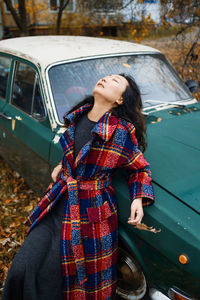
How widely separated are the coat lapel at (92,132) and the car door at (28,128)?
68 centimetres

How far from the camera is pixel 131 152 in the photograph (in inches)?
78.7

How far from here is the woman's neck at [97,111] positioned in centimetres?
205

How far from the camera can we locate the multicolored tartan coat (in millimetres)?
1964

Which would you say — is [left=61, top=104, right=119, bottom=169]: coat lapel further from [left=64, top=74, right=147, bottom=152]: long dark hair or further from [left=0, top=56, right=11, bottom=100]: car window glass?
[left=0, top=56, right=11, bottom=100]: car window glass

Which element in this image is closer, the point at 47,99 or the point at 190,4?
the point at 47,99

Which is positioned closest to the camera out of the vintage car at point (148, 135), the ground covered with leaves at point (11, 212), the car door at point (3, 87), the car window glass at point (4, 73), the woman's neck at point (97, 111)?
the vintage car at point (148, 135)

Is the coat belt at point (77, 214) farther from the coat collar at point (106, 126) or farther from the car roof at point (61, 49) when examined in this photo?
the car roof at point (61, 49)

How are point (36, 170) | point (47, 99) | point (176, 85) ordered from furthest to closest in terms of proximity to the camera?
point (176, 85) < point (36, 170) < point (47, 99)

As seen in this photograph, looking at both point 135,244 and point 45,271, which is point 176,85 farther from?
point 45,271

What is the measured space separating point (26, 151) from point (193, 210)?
205 cm

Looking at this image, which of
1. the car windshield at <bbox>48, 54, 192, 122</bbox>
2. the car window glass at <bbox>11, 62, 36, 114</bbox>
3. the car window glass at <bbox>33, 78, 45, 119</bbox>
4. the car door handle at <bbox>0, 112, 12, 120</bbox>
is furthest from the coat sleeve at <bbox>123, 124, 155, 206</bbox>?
the car door handle at <bbox>0, 112, 12, 120</bbox>

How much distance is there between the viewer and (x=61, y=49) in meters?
3.29

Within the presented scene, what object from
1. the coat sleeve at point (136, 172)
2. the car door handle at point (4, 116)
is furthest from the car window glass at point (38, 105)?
the coat sleeve at point (136, 172)

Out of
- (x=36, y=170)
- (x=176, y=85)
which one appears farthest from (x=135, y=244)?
(x=176, y=85)
